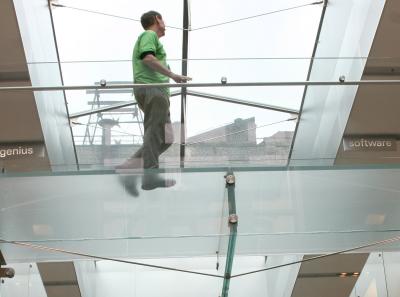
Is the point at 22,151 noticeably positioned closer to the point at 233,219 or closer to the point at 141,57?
the point at 141,57

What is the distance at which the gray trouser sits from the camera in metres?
3.98

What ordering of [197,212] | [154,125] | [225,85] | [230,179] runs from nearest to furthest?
[197,212] → [230,179] → [154,125] → [225,85]

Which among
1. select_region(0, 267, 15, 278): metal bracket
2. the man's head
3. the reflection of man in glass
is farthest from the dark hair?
select_region(0, 267, 15, 278): metal bracket

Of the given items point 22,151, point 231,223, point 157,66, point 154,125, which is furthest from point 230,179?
point 22,151

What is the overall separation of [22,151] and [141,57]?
94cm

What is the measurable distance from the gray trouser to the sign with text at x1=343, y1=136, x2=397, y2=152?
1142mm

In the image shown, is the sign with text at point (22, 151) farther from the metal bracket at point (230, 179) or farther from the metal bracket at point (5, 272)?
the metal bracket at point (230, 179)

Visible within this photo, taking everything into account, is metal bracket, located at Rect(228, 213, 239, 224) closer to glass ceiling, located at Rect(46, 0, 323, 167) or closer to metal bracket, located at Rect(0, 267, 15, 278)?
glass ceiling, located at Rect(46, 0, 323, 167)

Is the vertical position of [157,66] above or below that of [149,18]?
below

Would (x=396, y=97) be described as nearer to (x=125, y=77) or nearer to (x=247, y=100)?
(x=247, y=100)

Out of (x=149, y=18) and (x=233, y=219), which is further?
(x=149, y=18)

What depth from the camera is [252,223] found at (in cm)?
365

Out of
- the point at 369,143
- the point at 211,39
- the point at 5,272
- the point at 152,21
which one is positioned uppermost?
the point at 211,39

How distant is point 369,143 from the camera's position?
4.21m
